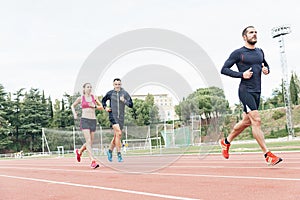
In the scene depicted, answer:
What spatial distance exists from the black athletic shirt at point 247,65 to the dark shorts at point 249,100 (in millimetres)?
73

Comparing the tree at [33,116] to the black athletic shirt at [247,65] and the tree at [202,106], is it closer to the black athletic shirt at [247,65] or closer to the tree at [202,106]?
the tree at [202,106]

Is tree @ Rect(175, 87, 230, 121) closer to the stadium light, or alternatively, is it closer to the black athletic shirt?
the stadium light

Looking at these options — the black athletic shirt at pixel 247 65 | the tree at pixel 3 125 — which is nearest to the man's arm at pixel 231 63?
the black athletic shirt at pixel 247 65

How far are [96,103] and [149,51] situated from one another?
11.0ft

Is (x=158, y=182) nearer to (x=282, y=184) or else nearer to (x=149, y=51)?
(x=282, y=184)

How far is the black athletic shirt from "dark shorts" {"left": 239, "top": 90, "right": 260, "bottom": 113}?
7cm

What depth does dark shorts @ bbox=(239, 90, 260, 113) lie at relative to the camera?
6.68 meters

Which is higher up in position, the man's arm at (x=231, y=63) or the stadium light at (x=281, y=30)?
the stadium light at (x=281, y=30)

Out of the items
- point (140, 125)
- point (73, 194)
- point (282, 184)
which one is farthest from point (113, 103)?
point (140, 125)

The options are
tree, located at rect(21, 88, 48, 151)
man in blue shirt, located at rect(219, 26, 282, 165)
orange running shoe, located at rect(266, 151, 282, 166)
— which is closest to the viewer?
orange running shoe, located at rect(266, 151, 282, 166)

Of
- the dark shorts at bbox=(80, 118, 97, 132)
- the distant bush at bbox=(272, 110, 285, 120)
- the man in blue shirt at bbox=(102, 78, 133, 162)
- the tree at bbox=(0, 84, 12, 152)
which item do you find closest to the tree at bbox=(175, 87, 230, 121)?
the distant bush at bbox=(272, 110, 285, 120)

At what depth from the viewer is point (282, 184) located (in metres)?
4.49

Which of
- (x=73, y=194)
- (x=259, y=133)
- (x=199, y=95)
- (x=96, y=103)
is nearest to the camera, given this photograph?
(x=73, y=194)

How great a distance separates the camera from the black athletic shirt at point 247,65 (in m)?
6.75
